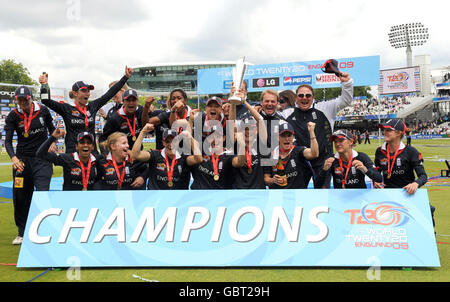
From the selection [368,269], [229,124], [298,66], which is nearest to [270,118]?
[229,124]

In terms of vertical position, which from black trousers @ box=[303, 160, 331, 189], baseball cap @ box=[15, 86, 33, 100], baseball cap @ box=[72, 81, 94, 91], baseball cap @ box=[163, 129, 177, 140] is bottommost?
black trousers @ box=[303, 160, 331, 189]

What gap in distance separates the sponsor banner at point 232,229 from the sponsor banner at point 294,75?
20253mm

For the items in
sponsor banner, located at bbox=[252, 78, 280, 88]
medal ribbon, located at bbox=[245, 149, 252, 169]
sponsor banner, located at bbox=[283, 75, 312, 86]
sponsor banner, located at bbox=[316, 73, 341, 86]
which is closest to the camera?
medal ribbon, located at bbox=[245, 149, 252, 169]

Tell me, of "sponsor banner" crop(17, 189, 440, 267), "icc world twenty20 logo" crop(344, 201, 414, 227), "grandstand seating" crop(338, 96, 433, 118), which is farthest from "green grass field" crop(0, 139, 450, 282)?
"grandstand seating" crop(338, 96, 433, 118)

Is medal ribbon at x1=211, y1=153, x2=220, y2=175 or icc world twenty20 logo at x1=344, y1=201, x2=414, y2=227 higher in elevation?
medal ribbon at x1=211, y1=153, x2=220, y2=175

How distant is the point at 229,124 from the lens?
17.2 ft

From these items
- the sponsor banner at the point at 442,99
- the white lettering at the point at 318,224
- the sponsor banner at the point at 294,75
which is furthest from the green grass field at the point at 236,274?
the sponsor banner at the point at 442,99

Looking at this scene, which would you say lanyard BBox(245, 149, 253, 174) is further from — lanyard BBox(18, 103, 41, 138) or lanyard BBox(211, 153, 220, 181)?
lanyard BBox(18, 103, 41, 138)

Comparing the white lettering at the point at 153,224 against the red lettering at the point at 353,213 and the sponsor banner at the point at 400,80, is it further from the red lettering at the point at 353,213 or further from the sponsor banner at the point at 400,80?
the sponsor banner at the point at 400,80

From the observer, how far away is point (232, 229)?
449 centimetres

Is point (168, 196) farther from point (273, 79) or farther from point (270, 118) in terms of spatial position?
point (273, 79)

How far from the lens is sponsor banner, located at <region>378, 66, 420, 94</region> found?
4191 centimetres

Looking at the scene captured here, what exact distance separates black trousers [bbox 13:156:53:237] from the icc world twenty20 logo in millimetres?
4629

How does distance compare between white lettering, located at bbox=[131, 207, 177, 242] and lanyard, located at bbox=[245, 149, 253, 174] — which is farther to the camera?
lanyard, located at bbox=[245, 149, 253, 174]
